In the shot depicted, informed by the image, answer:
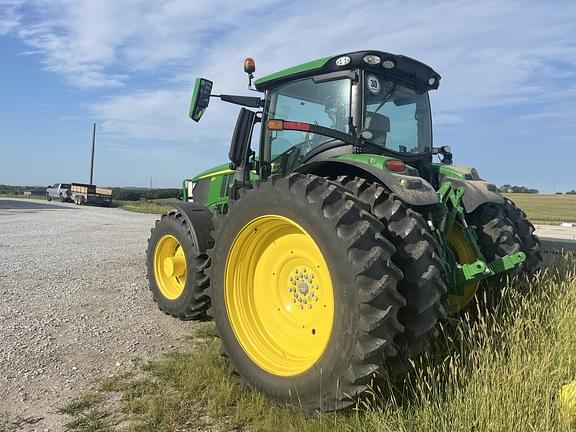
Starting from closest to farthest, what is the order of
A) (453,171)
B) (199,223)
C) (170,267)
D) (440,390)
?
(440,390), (453,171), (199,223), (170,267)

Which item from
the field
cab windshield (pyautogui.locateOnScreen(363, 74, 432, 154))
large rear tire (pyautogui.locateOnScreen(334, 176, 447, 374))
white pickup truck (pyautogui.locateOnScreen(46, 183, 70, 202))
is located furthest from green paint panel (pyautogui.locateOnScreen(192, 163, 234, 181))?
white pickup truck (pyautogui.locateOnScreen(46, 183, 70, 202))

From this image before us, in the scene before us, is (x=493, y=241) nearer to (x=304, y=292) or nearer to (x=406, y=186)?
(x=406, y=186)

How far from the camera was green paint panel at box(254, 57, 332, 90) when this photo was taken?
4.31 meters

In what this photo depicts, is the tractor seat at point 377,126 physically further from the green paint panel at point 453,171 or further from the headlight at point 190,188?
the headlight at point 190,188

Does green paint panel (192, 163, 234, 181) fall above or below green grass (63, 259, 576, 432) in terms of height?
above

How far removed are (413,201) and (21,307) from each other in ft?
15.7

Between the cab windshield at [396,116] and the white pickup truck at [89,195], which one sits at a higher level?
the cab windshield at [396,116]

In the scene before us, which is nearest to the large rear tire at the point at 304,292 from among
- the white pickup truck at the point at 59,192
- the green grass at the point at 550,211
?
the green grass at the point at 550,211

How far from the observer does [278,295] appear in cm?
371

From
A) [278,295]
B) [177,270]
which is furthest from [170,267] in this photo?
[278,295]

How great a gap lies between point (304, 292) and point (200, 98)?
2654mm

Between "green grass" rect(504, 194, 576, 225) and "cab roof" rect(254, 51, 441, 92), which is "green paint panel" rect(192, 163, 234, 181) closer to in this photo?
"cab roof" rect(254, 51, 441, 92)

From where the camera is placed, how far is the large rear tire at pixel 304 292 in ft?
9.06

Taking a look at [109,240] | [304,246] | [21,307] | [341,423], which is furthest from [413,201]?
[109,240]
